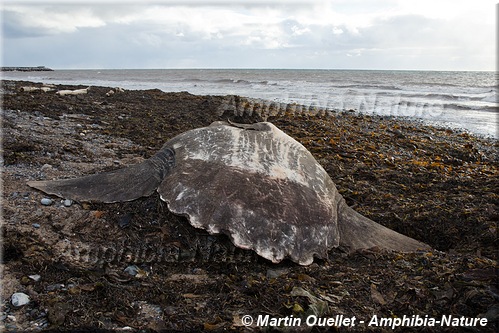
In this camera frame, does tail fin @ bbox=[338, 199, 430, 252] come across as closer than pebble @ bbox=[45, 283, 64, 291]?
No

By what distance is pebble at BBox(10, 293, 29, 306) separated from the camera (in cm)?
235

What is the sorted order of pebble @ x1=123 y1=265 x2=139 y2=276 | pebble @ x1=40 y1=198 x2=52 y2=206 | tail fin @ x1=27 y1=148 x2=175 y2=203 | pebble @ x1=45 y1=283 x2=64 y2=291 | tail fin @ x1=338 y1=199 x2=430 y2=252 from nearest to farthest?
pebble @ x1=45 y1=283 x2=64 y2=291 → pebble @ x1=123 y1=265 x2=139 y2=276 → tail fin @ x1=338 y1=199 x2=430 y2=252 → pebble @ x1=40 y1=198 x2=52 y2=206 → tail fin @ x1=27 y1=148 x2=175 y2=203

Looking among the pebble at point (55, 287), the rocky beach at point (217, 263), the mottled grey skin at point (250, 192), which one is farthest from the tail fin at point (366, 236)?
the pebble at point (55, 287)

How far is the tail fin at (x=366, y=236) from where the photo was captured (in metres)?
3.45

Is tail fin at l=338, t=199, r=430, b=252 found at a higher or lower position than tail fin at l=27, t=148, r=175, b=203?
lower

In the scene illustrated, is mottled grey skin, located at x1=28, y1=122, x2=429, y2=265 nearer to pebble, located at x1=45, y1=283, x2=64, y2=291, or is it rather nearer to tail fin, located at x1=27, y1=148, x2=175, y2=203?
tail fin, located at x1=27, y1=148, x2=175, y2=203

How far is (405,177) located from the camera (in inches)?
196

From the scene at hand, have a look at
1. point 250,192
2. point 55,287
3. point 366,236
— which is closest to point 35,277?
point 55,287

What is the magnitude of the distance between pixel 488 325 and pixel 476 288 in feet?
1.09

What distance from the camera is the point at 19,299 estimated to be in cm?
237

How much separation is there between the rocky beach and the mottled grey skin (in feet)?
0.42

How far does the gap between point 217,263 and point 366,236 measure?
4.48 ft

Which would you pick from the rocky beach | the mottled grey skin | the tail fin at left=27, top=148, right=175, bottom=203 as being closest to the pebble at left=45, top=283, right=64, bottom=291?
the rocky beach

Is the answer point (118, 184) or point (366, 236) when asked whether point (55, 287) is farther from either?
point (366, 236)
